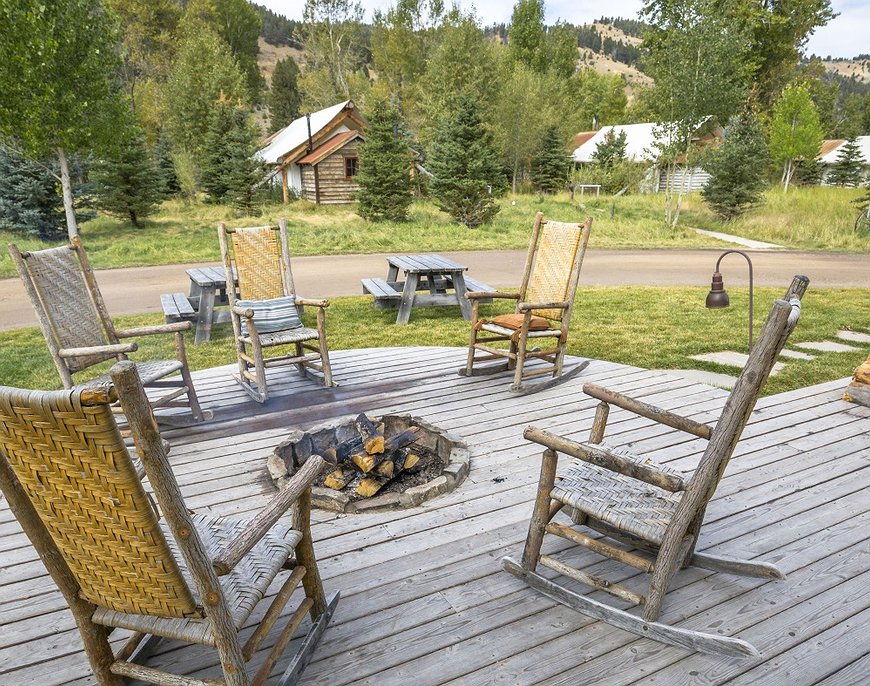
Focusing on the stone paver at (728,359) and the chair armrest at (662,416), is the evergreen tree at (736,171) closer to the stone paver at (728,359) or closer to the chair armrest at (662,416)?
the stone paver at (728,359)

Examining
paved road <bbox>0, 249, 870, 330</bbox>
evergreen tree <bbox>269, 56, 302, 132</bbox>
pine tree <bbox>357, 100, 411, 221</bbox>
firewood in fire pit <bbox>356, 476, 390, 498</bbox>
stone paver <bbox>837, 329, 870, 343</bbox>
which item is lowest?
paved road <bbox>0, 249, 870, 330</bbox>

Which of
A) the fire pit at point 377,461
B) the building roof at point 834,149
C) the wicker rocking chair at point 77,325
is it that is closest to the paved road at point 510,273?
the wicker rocking chair at point 77,325

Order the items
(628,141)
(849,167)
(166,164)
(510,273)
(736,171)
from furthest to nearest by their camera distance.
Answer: (628,141) → (849,167) → (166,164) → (736,171) → (510,273)

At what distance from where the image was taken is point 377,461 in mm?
2705

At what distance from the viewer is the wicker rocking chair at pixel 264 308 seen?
3.98 meters

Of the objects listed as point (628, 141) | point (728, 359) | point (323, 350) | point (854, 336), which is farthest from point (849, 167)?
point (323, 350)

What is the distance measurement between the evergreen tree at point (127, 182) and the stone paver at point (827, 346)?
48.9 ft

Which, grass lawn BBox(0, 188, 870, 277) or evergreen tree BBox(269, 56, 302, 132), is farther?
evergreen tree BBox(269, 56, 302, 132)

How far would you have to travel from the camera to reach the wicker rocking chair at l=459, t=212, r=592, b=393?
4.09 m

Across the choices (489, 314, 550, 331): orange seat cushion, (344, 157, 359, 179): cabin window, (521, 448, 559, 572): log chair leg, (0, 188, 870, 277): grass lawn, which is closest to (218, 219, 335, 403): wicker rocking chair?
(489, 314, 550, 331): orange seat cushion

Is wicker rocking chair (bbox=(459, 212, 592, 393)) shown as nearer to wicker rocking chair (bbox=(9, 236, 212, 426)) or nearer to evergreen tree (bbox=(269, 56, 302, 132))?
wicker rocking chair (bbox=(9, 236, 212, 426))

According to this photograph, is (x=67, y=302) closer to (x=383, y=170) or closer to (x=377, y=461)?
(x=377, y=461)

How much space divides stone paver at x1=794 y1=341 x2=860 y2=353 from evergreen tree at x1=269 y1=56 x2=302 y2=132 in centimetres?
4109

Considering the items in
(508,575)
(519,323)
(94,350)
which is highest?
(94,350)
